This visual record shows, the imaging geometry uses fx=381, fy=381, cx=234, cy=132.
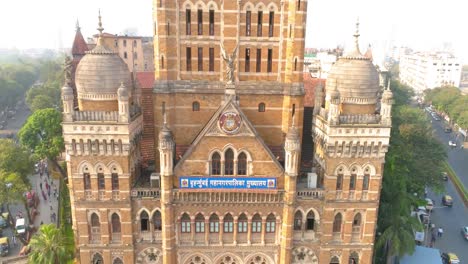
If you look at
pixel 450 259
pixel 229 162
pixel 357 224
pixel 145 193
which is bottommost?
pixel 450 259

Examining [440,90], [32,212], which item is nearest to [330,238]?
[32,212]

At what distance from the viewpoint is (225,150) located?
27.4m

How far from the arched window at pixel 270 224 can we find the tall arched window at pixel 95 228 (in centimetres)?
1261

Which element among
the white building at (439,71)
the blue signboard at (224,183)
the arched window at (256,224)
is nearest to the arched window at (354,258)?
the arched window at (256,224)

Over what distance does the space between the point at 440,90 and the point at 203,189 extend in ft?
368

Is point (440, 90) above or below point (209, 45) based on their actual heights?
below

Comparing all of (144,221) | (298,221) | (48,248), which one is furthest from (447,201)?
(48,248)

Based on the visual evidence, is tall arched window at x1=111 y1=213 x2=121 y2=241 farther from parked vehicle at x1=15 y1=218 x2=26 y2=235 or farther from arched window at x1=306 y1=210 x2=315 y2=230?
parked vehicle at x1=15 y1=218 x2=26 y2=235

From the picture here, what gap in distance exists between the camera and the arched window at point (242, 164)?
27.8 meters

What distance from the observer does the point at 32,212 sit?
46.6 metres

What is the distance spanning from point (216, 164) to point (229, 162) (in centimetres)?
97

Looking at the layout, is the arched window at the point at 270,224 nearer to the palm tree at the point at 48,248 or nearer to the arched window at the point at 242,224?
the arched window at the point at 242,224

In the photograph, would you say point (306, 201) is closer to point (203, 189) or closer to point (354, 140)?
point (354, 140)

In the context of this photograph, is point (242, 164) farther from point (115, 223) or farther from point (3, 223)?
point (3, 223)
